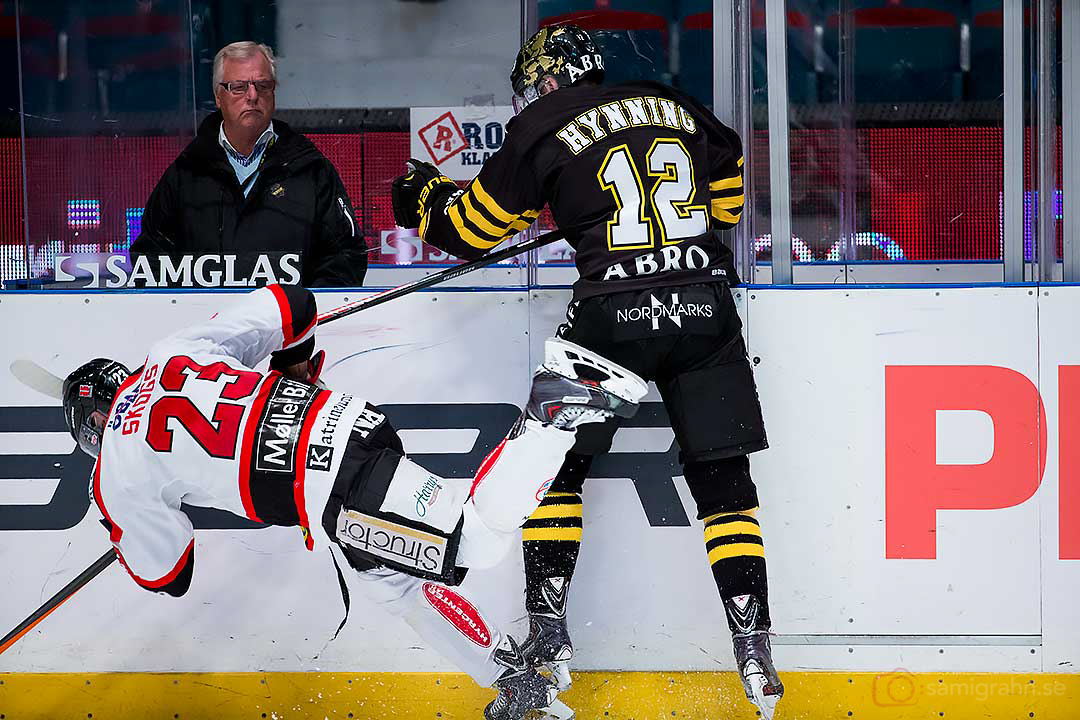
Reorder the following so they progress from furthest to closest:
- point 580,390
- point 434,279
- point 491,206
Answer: point 434,279
point 491,206
point 580,390

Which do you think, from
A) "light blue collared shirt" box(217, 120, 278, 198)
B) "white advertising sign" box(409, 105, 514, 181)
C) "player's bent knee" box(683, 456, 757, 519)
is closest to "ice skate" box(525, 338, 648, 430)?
"player's bent knee" box(683, 456, 757, 519)

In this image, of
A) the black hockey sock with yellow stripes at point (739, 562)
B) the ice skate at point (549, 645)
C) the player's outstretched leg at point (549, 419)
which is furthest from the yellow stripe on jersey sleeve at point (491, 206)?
the ice skate at point (549, 645)

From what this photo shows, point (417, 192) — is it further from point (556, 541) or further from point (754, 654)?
point (754, 654)

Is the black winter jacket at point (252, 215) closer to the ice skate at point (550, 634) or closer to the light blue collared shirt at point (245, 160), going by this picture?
the light blue collared shirt at point (245, 160)

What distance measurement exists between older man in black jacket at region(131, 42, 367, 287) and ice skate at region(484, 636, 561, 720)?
975mm

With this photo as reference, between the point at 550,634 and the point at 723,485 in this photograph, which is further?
the point at 550,634

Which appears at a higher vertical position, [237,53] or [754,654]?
[237,53]

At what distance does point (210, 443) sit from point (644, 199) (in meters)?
0.93

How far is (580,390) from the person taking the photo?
207 centimetres

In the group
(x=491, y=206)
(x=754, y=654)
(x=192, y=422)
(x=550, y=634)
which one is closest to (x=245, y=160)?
(x=491, y=206)

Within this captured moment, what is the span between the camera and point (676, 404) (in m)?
2.35

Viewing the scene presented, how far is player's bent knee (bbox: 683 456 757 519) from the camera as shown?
7.70ft

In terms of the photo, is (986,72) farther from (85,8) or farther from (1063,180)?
(85,8)

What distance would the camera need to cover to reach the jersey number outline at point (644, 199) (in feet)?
7.52
